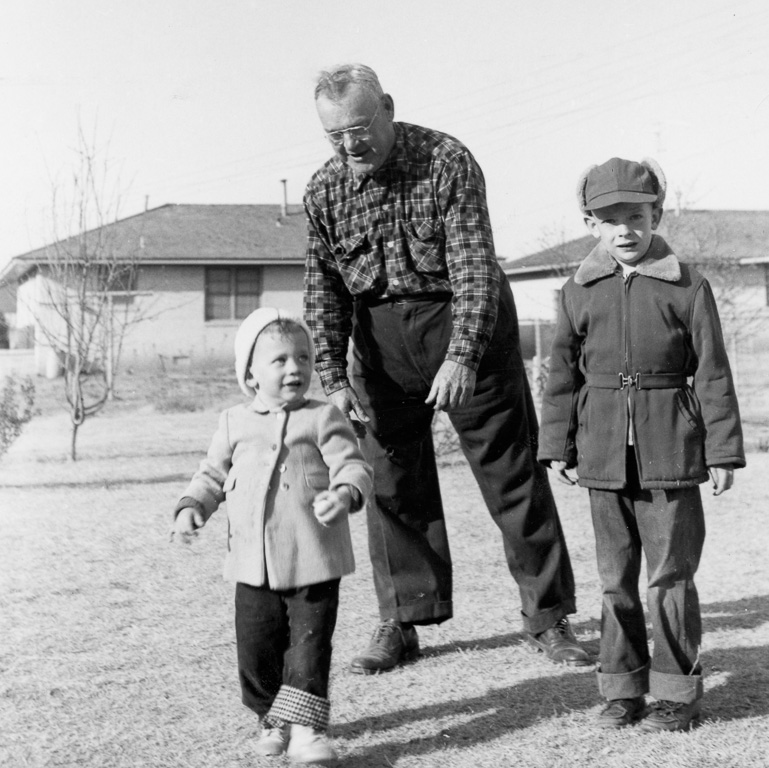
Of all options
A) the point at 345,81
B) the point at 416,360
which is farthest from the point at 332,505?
the point at 345,81

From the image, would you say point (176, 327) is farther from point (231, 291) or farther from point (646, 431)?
point (646, 431)

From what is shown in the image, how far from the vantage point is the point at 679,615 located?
3111mm

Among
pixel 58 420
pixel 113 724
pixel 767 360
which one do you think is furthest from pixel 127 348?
pixel 113 724

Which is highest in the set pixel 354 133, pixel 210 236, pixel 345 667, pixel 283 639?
pixel 210 236

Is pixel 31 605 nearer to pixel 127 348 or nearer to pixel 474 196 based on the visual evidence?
pixel 474 196

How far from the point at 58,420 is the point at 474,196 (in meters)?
13.5

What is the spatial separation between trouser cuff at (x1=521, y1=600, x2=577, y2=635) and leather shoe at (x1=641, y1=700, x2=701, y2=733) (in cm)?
84

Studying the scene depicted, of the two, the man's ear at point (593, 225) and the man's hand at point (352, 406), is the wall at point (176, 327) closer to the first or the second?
the man's hand at point (352, 406)

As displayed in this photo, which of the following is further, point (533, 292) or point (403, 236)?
point (533, 292)

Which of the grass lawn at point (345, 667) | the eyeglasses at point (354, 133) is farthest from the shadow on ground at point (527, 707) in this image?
the eyeglasses at point (354, 133)

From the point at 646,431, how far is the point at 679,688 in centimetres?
74

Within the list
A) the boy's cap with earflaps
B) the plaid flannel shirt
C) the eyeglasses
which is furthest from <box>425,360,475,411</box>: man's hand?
the eyeglasses

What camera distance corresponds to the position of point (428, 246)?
3.86 metres

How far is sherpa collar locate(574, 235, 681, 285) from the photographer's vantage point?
3.13m
